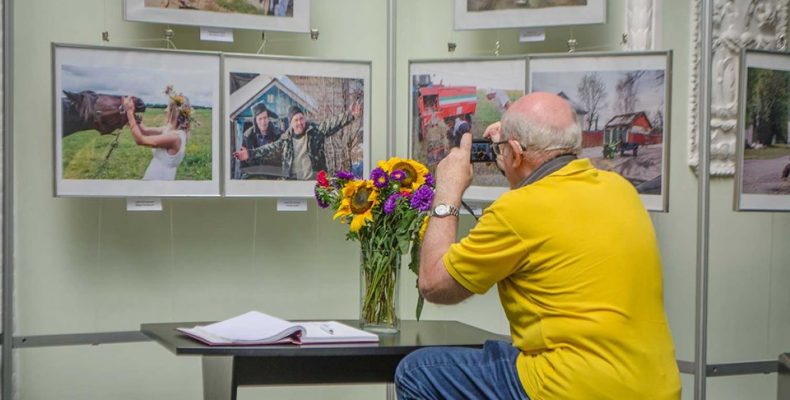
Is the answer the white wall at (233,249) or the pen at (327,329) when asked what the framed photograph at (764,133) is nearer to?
the white wall at (233,249)

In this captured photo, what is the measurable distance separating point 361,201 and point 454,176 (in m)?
A: 0.50

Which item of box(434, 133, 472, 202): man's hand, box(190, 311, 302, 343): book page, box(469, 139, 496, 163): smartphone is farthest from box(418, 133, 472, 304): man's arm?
box(190, 311, 302, 343): book page

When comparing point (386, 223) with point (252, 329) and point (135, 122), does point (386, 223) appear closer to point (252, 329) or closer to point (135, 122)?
point (252, 329)

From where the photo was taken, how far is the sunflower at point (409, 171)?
3686 millimetres

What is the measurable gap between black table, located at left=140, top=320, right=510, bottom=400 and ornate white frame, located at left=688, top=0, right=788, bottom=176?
5.70 feet

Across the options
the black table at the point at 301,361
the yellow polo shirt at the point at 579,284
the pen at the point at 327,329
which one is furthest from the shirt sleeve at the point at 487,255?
the pen at the point at 327,329

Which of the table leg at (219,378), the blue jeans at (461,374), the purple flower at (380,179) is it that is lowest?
the table leg at (219,378)

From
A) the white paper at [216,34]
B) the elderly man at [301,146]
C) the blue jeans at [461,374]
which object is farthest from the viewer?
the elderly man at [301,146]

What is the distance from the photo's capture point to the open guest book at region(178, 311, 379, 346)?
3.29 m

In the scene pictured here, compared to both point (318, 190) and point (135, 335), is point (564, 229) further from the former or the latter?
point (135, 335)

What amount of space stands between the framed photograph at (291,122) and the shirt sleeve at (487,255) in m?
2.12

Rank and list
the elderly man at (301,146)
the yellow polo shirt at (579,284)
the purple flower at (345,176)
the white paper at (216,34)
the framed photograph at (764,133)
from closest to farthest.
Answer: the yellow polo shirt at (579,284)
the purple flower at (345,176)
the framed photograph at (764,133)
the white paper at (216,34)
the elderly man at (301,146)

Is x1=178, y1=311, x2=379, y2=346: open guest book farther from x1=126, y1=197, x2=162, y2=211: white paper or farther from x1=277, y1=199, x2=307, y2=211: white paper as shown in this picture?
x1=277, y1=199, x2=307, y2=211: white paper

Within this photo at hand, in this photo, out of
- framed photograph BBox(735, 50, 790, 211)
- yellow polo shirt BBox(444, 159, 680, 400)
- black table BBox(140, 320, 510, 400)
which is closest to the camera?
yellow polo shirt BBox(444, 159, 680, 400)
